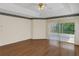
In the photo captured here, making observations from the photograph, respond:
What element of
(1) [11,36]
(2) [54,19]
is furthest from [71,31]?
(1) [11,36]

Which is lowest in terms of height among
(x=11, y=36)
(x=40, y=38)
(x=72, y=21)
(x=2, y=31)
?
(x=40, y=38)

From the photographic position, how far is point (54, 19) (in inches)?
305

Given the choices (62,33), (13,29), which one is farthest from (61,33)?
(13,29)

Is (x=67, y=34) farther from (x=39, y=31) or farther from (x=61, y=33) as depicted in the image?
(x=39, y=31)

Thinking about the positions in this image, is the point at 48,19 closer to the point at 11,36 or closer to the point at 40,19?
the point at 40,19

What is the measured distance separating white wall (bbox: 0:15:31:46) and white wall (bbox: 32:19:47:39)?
0.52 m

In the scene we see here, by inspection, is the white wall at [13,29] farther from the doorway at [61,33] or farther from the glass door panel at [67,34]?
the glass door panel at [67,34]

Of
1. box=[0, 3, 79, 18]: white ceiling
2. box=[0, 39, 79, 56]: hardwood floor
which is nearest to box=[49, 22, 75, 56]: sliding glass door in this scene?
box=[0, 39, 79, 56]: hardwood floor

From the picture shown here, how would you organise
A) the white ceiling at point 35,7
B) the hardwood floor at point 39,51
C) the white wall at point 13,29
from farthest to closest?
1. the white wall at point 13,29
2. the hardwood floor at point 39,51
3. the white ceiling at point 35,7

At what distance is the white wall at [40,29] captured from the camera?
870 centimetres

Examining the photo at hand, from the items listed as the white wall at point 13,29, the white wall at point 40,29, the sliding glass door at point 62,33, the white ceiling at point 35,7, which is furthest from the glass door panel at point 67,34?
the white wall at point 13,29

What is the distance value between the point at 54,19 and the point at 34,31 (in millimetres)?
2074

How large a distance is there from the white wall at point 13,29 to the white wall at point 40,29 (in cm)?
52

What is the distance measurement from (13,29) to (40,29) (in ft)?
9.41
